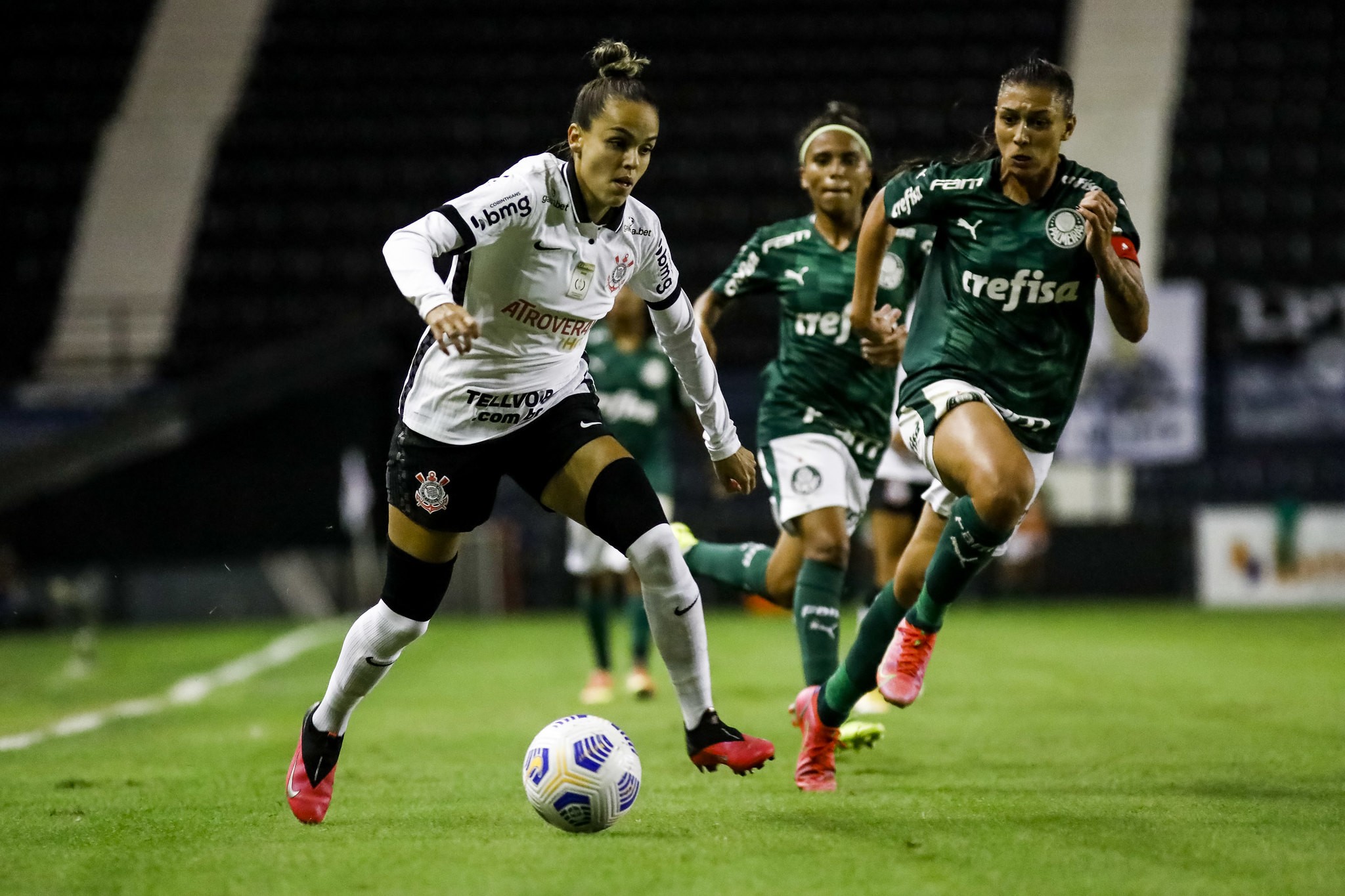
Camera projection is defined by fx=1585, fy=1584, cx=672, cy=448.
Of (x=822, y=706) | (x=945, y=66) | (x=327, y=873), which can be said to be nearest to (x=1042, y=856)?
(x=822, y=706)

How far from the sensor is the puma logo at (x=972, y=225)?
524 cm

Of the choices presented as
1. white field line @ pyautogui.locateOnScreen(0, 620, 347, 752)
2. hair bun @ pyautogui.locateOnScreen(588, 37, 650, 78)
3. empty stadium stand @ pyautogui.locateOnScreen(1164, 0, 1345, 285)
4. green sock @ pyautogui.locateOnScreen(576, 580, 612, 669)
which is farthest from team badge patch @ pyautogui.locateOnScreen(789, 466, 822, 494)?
empty stadium stand @ pyautogui.locateOnScreen(1164, 0, 1345, 285)

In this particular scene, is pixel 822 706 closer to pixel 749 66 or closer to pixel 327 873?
pixel 327 873

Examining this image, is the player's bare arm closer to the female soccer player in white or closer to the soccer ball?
the female soccer player in white

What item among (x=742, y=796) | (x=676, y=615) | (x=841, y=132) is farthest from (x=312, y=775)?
(x=841, y=132)

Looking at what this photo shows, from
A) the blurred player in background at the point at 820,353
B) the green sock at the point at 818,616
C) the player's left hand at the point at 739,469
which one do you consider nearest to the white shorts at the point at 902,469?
the blurred player in background at the point at 820,353

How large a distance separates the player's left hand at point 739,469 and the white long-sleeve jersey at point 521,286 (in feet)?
1.85

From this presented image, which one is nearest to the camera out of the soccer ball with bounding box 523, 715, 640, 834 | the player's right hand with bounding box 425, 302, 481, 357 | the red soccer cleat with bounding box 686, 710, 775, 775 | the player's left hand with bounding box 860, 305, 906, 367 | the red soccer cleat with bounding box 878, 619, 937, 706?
the player's right hand with bounding box 425, 302, 481, 357

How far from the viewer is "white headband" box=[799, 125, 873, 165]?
644 centimetres

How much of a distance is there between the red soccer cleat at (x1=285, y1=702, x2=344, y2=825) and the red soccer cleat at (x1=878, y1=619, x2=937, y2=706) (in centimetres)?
183

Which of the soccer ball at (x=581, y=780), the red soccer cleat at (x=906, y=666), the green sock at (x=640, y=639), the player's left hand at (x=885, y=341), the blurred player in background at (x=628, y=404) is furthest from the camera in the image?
the blurred player in background at (x=628, y=404)

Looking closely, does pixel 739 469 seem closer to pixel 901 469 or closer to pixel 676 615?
pixel 676 615

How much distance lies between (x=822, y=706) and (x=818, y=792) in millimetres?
274

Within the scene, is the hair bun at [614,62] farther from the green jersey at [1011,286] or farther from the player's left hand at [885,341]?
the player's left hand at [885,341]
